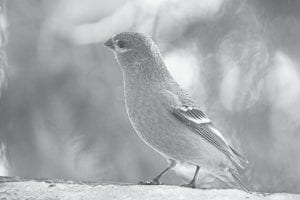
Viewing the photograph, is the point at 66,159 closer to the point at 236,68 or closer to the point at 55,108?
the point at 55,108

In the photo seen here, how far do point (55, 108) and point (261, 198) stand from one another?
0.64 metres

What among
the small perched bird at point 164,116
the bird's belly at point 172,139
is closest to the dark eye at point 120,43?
the small perched bird at point 164,116

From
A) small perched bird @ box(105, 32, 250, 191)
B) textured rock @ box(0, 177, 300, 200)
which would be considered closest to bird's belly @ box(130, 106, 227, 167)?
small perched bird @ box(105, 32, 250, 191)

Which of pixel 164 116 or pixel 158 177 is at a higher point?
pixel 164 116

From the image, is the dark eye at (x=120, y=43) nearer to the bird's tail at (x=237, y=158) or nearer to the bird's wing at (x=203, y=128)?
the bird's wing at (x=203, y=128)

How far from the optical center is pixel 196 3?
67.9 inches

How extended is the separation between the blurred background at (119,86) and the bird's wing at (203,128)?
0.50ft

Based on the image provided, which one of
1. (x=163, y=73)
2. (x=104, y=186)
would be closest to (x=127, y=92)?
(x=163, y=73)

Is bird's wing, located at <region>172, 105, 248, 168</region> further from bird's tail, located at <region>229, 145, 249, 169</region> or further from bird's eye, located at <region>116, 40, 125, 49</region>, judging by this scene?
bird's eye, located at <region>116, 40, 125, 49</region>

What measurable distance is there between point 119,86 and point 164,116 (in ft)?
1.01

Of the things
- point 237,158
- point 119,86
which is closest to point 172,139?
point 237,158

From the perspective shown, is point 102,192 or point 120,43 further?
point 120,43

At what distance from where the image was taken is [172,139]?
1.38 metres

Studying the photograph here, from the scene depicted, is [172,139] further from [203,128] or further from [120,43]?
[120,43]
